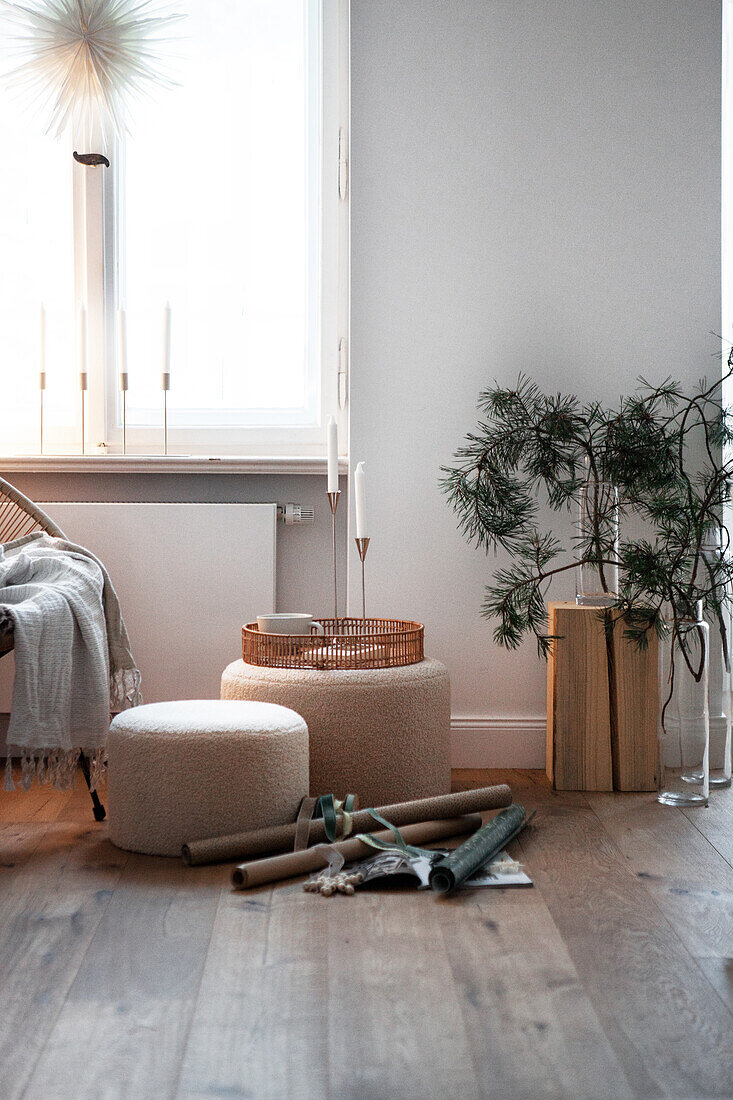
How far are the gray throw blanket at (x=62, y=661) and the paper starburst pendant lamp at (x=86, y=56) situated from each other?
1.28 meters

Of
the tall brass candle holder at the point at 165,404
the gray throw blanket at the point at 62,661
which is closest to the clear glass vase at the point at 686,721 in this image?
the gray throw blanket at the point at 62,661

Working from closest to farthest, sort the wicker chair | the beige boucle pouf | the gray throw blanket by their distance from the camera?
the gray throw blanket
the beige boucle pouf
the wicker chair

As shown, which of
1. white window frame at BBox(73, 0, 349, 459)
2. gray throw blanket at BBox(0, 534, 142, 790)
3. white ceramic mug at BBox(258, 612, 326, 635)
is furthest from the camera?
white window frame at BBox(73, 0, 349, 459)

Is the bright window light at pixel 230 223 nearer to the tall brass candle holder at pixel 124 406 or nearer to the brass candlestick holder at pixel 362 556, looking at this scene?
the tall brass candle holder at pixel 124 406

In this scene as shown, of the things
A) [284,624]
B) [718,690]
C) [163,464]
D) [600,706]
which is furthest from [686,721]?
[163,464]

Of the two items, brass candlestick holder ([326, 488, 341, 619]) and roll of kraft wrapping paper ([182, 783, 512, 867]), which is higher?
brass candlestick holder ([326, 488, 341, 619])

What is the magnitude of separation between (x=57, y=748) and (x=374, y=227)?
1439 millimetres

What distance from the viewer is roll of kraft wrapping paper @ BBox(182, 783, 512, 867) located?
167 centimetres

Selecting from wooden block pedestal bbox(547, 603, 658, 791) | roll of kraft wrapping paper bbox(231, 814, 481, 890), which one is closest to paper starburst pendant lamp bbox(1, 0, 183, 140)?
wooden block pedestal bbox(547, 603, 658, 791)

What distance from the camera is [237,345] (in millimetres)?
2773

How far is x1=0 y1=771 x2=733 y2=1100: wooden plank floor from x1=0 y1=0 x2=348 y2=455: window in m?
1.35

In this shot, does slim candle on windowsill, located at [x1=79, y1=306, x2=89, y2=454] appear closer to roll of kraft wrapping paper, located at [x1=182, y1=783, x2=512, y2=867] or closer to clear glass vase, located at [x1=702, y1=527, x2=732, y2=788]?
roll of kraft wrapping paper, located at [x1=182, y1=783, x2=512, y2=867]

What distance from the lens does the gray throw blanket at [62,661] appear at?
1850 mm

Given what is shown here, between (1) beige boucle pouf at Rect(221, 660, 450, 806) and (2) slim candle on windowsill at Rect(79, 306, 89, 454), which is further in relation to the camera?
(2) slim candle on windowsill at Rect(79, 306, 89, 454)
